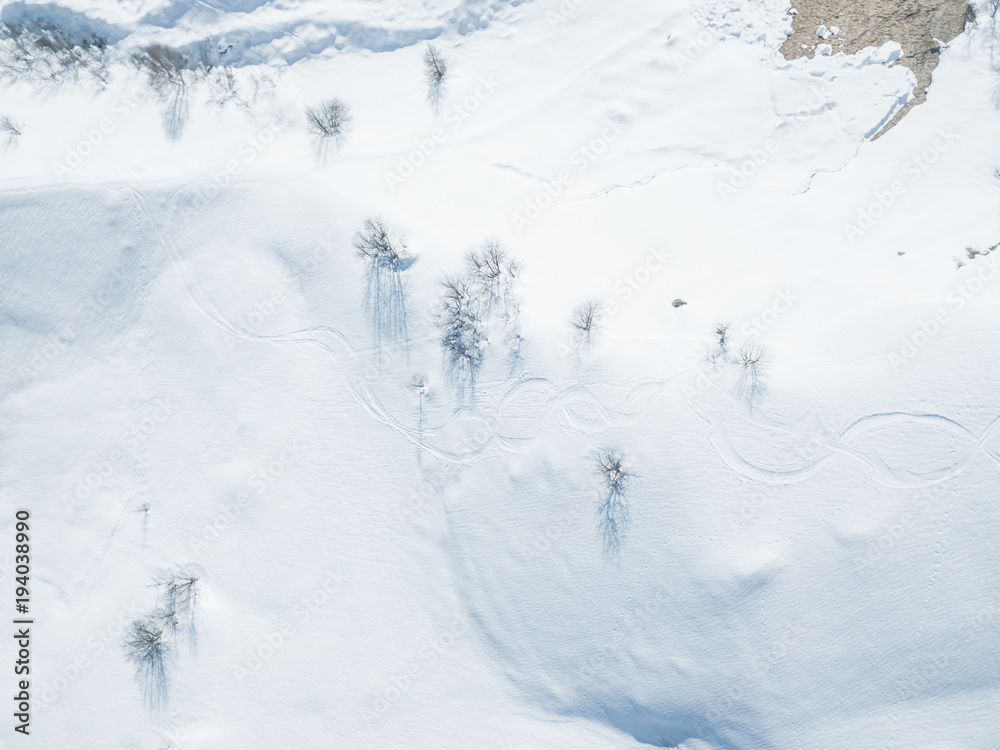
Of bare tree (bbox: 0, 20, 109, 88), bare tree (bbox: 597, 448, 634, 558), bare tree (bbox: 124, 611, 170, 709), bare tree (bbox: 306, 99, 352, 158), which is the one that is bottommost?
bare tree (bbox: 124, 611, 170, 709)

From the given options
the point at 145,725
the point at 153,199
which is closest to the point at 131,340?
the point at 153,199

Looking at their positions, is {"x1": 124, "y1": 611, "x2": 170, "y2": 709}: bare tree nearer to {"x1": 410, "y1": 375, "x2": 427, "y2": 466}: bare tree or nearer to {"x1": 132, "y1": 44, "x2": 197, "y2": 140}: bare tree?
{"x1": 410, "y1": 375, "x2": 427, "y2": 466}: bare tree

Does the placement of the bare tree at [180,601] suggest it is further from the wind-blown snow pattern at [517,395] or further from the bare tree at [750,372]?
the bare tree at [750,372]

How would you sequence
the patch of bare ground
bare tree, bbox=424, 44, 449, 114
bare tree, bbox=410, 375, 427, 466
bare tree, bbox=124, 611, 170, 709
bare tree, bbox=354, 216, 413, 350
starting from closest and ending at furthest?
bare tree, bbox=124, 611, 170, 709 < bare tree, bbox=410, 375, 427, 466 < bare tree, bbox=354, 216, 413, 350 < the patch of bare ground < bare tree, bbox=424, 44, 449, 114

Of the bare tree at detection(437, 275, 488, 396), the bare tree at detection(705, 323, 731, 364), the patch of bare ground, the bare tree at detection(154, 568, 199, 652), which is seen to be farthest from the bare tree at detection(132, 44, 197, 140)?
the patch of bare ground

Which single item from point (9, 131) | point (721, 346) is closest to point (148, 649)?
point (9, 131)
